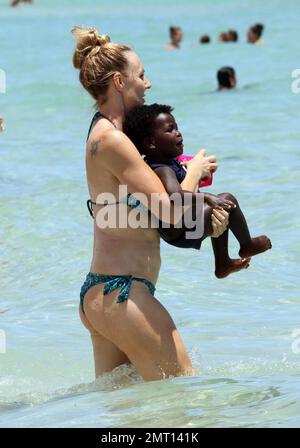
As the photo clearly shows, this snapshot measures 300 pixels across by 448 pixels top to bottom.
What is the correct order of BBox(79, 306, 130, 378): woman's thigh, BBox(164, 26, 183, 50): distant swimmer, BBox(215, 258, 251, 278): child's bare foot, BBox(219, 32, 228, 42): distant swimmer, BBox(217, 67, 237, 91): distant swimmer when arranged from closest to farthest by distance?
1. BBox(79, 306, 130, 378): woman's thigh
2. BBox(215, 258, 251, 278): child's bare foot
3. BBox(217, 67, 237, 91): distant swimmer
4. BBox(164, 26, 183, 50): distant swimmer
5. BBox(219, 32, 228, 42): distant swimmer

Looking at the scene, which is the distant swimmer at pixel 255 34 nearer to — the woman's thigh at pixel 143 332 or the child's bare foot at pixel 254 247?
the child's bare foot at pixel 254 247

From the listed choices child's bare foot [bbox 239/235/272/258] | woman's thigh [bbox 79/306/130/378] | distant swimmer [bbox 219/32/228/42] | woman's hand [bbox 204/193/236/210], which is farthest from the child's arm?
distant swimmer [bbox 219/32/228/42]

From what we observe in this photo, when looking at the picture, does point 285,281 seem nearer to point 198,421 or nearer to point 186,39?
point 198,421

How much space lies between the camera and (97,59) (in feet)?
14.7

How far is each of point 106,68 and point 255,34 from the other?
1851 cm

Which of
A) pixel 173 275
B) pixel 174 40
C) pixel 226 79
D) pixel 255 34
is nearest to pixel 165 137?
pixel 173 275

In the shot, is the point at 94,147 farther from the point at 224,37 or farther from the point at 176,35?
the point at 224,37

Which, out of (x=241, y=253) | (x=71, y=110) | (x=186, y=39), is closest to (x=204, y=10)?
(x=186, y=39)

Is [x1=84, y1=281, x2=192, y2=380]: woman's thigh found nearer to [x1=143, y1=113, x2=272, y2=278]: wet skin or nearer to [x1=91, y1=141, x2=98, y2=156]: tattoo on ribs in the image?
[x1=143, y1=113, x2=272, y2=278]: wet skin

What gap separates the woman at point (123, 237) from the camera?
14.3 ft

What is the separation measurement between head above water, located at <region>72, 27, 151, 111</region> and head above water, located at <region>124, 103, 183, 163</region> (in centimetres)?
9

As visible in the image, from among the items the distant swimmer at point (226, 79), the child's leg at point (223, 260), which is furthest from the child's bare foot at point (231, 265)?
the distant swimmer at point (226, 79)

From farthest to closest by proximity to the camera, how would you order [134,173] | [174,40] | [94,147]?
[174,40], [94,147], [134,173]

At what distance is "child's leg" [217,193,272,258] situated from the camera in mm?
4570
